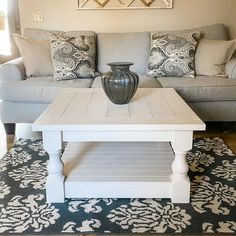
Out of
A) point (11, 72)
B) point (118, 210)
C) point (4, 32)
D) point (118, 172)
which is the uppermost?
point (4, 32)

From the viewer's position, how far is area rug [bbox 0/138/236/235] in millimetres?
1618

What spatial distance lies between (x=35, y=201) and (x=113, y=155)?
0.56 m

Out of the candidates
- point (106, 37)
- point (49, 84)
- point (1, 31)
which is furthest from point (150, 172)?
point (1, 31)

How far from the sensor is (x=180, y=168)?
1.77 meters

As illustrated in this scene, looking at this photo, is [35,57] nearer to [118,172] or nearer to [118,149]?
[118,149]

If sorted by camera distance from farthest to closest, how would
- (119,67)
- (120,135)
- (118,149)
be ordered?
(118,149) → (119,67) → (120,135)

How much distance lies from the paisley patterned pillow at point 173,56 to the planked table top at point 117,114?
799mm

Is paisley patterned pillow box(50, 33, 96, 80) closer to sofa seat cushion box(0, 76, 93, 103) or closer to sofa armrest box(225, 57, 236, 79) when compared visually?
sofa seat cushion box(0, 76, 93, 103)

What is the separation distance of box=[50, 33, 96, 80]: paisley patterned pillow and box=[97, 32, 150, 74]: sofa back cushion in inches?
7.1

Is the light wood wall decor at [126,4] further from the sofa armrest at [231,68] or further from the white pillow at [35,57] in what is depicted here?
the sofa armrest at [231,68]

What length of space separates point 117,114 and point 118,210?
0.54m

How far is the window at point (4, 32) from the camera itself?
3.80 metres

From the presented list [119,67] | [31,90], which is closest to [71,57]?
[31,90]

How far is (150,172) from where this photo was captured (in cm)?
191
